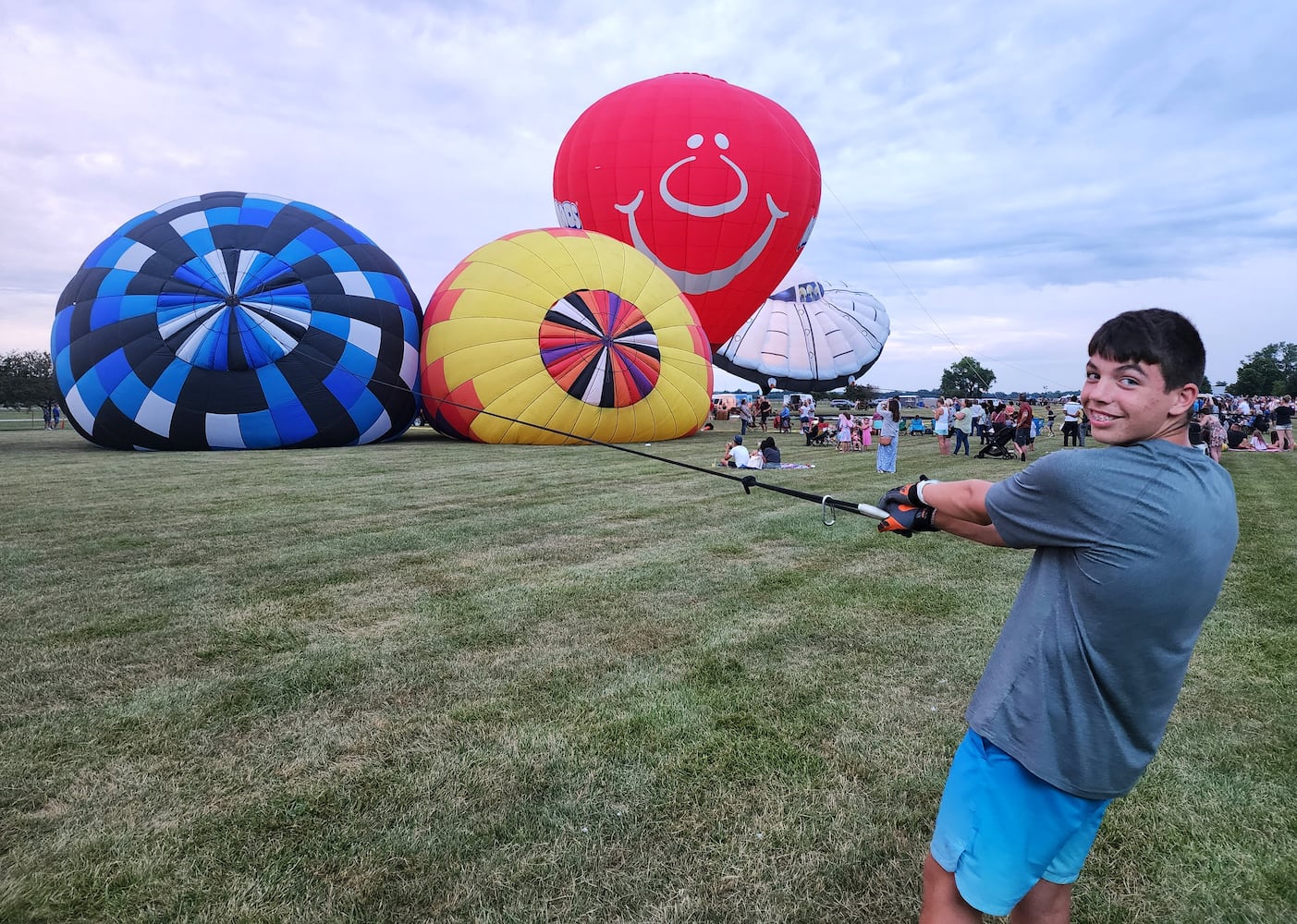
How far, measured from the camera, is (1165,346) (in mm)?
1435

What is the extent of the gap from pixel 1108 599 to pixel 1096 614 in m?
0.04

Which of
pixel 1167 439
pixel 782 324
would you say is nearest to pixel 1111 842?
pixel 1167 439

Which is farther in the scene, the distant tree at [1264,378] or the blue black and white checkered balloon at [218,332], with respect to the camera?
the distant tree at [1264,378]

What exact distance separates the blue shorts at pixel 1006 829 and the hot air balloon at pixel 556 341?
497 inches

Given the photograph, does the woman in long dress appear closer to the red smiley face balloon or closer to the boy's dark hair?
the red smiley face balloon

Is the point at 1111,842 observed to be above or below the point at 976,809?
below

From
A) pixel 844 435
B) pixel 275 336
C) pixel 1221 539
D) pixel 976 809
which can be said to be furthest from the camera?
pixel 844 435

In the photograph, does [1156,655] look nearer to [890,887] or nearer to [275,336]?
[890,887]

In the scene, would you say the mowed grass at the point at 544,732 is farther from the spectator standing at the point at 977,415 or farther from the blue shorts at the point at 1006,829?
the spectator standing at the point at 977,415

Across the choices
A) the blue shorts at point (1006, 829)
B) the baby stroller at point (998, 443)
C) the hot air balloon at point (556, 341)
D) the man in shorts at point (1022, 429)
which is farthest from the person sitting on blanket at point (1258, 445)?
the blue shorts at point (1006, 829)

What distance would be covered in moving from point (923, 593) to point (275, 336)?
473 inches

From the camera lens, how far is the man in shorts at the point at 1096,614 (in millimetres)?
1402

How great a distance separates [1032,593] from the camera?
1.56m

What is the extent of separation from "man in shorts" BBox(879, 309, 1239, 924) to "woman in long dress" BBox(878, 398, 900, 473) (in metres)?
10.6
